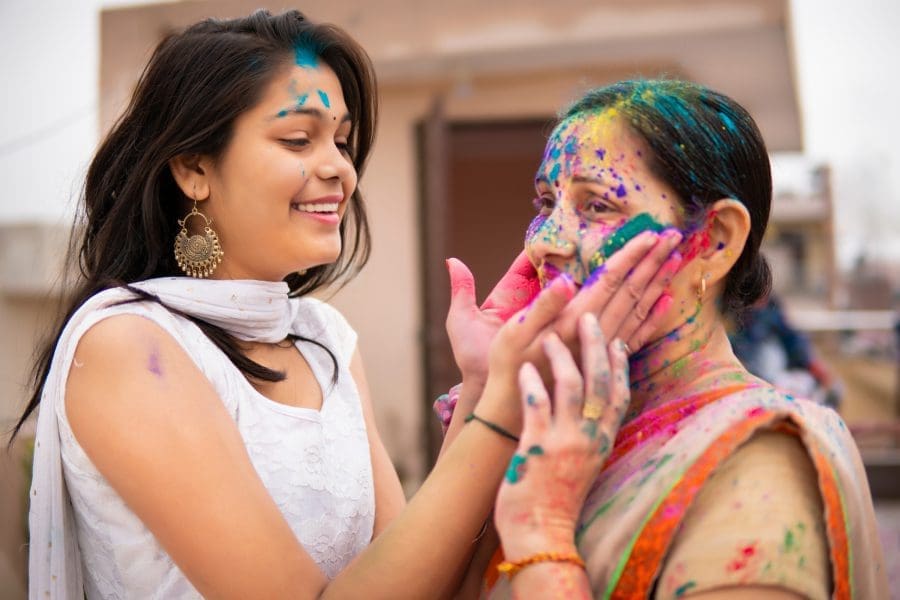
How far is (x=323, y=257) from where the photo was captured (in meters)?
1.86

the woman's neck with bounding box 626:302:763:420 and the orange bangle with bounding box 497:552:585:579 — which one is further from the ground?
the woman's neck with bounding box 626:302:763:420

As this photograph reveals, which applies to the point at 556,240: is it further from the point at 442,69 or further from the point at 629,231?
the point at 442,69

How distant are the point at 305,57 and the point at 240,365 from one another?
70 cm

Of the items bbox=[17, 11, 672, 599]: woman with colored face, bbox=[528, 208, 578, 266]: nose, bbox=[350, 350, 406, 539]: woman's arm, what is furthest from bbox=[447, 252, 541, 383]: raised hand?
bbox=[350, 350, 406, 539]: woman's arm

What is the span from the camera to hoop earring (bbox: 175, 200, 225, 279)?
6.21 feet

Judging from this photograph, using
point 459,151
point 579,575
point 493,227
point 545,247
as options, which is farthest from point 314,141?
point 493,227

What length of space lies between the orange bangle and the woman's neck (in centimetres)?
35

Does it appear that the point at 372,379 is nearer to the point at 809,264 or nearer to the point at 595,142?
the point at 595,142

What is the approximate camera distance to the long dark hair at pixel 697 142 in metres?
1.42

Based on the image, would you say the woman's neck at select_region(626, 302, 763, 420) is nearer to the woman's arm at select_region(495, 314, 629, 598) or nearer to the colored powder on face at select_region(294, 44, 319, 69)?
the woman's arm at select_region(495, 314, 629, 598)

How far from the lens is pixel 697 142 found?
142 cm

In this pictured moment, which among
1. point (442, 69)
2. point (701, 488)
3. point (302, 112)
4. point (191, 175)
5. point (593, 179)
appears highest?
point (442, 69)

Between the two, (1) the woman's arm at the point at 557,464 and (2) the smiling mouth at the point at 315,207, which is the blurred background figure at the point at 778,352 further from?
(1) the woman's arm at the point at 557,464

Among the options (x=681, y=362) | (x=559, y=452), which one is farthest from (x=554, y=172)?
(x=559, y=452)
